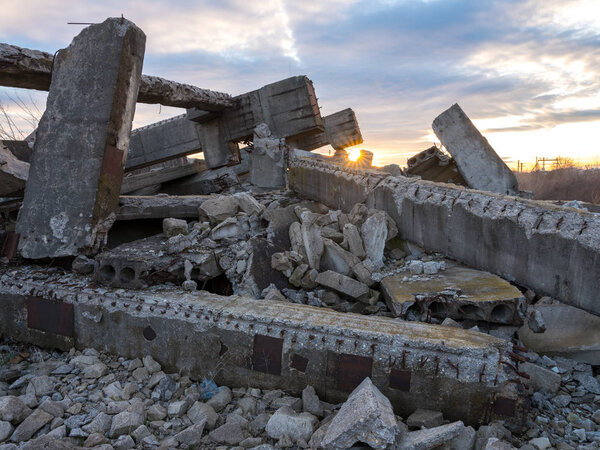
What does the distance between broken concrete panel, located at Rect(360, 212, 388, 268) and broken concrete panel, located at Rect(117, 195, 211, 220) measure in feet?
7.40

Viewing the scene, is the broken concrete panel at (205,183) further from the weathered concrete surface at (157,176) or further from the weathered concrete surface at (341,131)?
the weathered concrete surface at (341,131)

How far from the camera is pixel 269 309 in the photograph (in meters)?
2.94

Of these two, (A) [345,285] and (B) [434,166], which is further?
(B) [434,166]

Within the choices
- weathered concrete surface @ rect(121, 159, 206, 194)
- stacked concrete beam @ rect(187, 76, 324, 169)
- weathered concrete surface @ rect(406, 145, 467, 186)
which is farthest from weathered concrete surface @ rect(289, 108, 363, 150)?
weathered concrete surface @ rect(406, 145, 467, 186)

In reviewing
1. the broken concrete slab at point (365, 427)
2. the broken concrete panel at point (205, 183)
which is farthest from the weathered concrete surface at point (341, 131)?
the broken concrete slab at point (365, 427)

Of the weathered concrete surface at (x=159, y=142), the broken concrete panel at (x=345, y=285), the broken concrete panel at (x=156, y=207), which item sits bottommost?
the broken concrete panel at (x=345, y=285)

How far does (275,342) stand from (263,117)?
25.4 ft

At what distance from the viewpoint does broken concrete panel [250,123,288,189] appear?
28.8 ft

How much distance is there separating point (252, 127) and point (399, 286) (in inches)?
280

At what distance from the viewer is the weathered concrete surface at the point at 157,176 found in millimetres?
9977

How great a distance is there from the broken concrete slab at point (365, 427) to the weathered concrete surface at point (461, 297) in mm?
1347

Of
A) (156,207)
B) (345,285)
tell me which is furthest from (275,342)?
(156,207)

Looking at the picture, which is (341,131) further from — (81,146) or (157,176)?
(81,146)

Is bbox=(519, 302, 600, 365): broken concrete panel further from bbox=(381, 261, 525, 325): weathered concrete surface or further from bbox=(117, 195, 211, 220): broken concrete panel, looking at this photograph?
bbox=(117, 195, 211, 220): broken concrete panel
